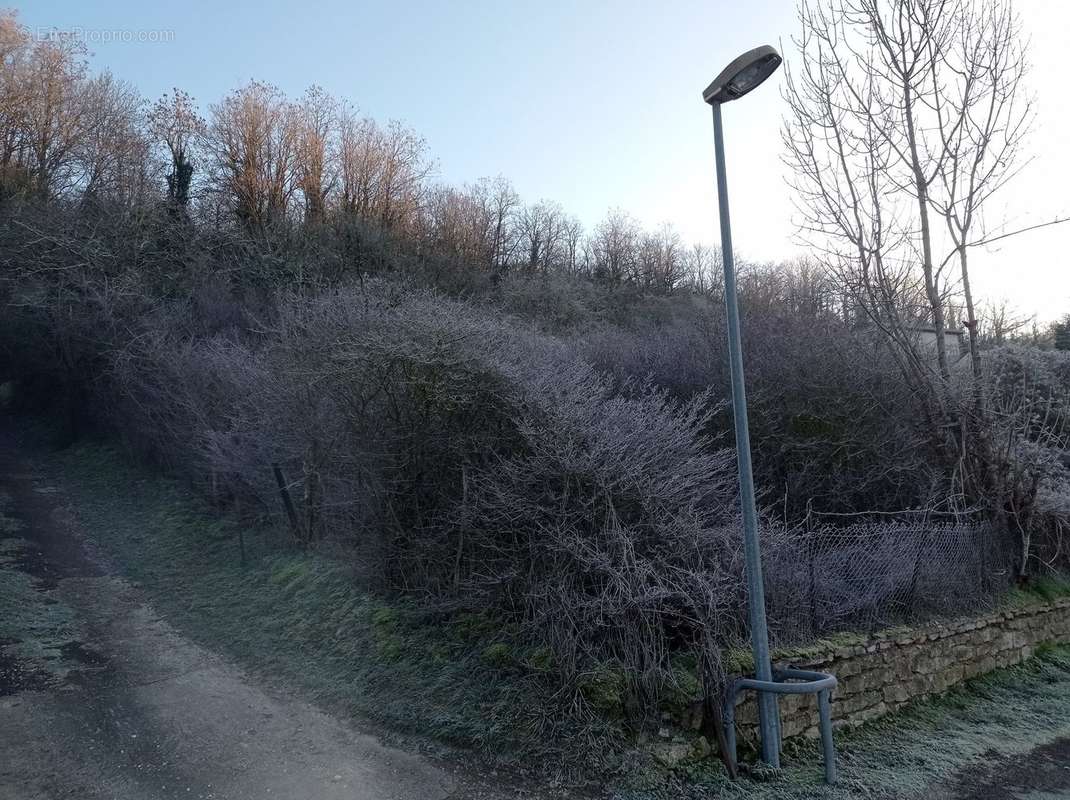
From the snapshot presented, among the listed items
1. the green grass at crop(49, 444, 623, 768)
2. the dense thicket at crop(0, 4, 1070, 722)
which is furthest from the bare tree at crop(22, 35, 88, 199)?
the green grass at crop(49, 444, 623, 768)

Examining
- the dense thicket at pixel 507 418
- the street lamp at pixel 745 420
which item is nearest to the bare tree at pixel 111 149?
the dense thicket at pixel 507 418

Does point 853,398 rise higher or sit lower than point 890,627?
higher

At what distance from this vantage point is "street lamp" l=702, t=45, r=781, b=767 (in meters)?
5.82

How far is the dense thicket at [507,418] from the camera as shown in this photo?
22.8 ft

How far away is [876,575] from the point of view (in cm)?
802

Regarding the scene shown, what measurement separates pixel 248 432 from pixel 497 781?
6610 mm

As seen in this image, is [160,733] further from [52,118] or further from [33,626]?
[52,118]

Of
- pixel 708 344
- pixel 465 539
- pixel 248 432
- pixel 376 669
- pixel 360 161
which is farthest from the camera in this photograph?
pixel 360 161

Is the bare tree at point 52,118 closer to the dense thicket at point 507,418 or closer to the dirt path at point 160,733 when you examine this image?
the dense thicket at point 507,418

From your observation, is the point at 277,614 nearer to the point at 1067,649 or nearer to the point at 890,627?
the point at 890,627

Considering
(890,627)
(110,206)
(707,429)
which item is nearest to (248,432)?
(707,429)

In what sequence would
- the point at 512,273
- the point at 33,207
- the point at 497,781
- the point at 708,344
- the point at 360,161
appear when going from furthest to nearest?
A: the point at 512,273 < the point at 360,161 < the point at 33,207 < the point at 708,344 < the point at 497,781

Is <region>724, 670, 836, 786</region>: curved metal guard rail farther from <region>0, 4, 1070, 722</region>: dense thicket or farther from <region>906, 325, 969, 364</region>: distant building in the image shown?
<region>906, 325, 969, 364</region>: distant building

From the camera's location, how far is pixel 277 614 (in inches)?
330
